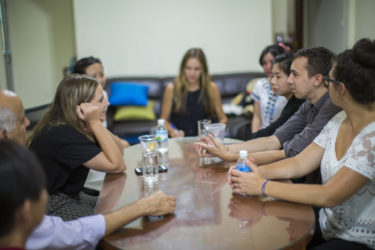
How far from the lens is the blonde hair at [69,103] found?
6.29ft

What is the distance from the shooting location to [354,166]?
1352mm

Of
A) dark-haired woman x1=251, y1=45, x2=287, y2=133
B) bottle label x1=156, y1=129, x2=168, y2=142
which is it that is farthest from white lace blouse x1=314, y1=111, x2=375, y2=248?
dark-haired woman x1=251, y1=45, x2=287, y2=133

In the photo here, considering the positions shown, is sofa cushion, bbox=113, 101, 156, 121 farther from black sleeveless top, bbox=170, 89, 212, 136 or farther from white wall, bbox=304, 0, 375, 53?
white wall, bbox=304, 0, 375, 53

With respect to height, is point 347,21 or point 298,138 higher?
point 347,21

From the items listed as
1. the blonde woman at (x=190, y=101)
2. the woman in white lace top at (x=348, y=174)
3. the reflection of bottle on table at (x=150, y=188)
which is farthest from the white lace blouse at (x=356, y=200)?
the blonde woman at (x=190, y=101)

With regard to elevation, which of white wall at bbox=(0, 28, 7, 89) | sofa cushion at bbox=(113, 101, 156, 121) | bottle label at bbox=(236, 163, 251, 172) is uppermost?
white wall at bbox=(0, 28, 7, 89)

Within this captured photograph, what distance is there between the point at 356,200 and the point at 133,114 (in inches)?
131

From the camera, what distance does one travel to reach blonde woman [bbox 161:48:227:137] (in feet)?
12.2

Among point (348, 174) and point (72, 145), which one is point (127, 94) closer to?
point (72, 145)

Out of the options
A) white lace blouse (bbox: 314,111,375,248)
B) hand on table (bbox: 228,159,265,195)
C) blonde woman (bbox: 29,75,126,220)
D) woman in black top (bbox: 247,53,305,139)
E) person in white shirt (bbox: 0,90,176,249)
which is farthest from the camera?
woman in black top (bbox: 247,53,305,139)

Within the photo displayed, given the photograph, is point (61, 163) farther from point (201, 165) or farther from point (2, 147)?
point (2, 147)

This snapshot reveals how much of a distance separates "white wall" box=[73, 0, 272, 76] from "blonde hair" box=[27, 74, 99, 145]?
3.21 meters

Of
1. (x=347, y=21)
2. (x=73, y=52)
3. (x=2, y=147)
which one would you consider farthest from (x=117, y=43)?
(x=2, y=147)

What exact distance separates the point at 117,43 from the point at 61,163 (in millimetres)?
3482
